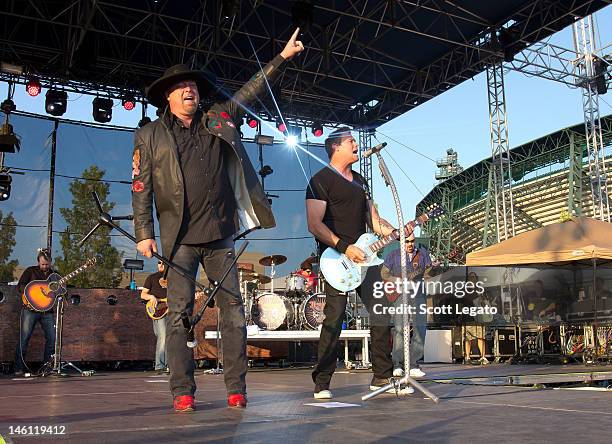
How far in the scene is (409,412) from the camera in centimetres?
306

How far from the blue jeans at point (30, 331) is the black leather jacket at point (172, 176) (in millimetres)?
6747

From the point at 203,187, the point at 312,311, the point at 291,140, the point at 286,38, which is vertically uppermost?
the point at 286,38

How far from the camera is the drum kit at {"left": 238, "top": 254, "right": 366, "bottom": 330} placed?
38.2 feet

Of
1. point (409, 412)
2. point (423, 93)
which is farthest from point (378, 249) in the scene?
point (423, 93)

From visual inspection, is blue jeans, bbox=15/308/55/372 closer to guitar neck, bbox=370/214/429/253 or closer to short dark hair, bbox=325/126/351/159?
short dark hair, bbox=325/126/351/159

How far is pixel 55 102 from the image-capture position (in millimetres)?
15625

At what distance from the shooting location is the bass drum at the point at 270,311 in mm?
11648

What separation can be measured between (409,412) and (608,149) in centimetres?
3237

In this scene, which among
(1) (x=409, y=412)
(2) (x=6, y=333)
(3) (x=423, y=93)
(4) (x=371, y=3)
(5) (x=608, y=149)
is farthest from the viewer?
(5) (x=608, y=149)

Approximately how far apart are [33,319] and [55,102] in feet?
26.0

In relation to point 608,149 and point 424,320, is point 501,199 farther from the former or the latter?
point 608,149

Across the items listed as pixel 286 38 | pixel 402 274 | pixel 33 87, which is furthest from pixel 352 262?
pixel 33 87

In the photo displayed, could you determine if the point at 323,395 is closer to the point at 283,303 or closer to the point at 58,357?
the point at 58,357

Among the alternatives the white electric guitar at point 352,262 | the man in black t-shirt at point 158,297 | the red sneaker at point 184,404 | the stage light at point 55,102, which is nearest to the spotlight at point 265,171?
the stage light at point 55,102
